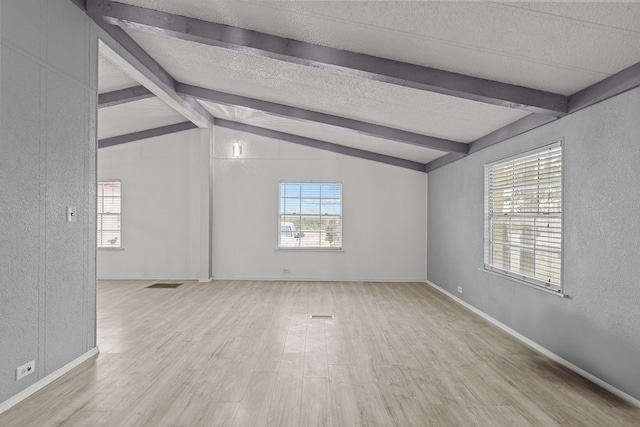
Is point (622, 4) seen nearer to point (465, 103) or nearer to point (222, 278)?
point (465, 103)

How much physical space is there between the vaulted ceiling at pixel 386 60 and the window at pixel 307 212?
234 cm

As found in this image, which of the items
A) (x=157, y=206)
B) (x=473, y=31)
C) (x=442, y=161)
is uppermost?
(x=473, y=31)

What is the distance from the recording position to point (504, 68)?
322cm

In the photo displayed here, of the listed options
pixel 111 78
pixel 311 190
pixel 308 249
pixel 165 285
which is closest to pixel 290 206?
pixel 311 190

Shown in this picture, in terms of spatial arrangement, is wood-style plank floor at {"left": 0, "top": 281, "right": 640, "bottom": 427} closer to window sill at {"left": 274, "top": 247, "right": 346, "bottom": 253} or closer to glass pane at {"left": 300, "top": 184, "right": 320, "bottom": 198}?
window sill at {"left": 274, "top": 247, "right": 346, "bottom": 253}

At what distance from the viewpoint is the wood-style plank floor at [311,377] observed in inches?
100

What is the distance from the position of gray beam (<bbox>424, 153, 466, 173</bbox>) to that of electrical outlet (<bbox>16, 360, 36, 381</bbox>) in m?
5.55

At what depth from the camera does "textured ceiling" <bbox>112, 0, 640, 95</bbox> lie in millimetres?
2406

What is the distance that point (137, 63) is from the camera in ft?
14.6

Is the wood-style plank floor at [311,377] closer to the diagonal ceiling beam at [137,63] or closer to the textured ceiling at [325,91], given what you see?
the textured ceiling at [325,91]

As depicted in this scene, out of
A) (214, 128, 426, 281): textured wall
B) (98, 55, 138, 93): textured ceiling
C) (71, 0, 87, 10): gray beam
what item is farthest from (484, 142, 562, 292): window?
(98, 55, 138, 93): textured ceiling

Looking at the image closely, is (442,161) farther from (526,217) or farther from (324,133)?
(526,217)

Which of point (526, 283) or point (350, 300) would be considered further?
point (350, 300)

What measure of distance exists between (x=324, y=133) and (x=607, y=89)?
473 cm
